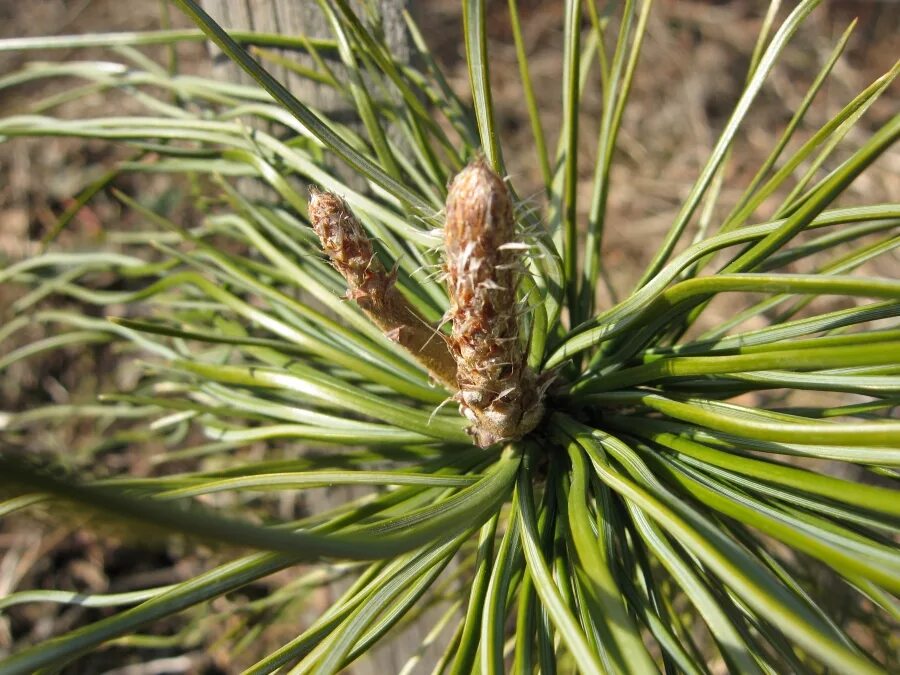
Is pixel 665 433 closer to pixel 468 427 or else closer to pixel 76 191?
pixel 468 427

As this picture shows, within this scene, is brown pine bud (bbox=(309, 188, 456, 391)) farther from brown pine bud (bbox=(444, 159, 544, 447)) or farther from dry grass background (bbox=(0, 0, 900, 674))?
dry grass background (bbox=(0, 0, 900, 674))

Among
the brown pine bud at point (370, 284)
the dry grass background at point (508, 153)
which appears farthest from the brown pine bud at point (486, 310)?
the dry grass background at point (508, 153)

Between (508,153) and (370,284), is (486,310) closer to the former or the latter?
(370,284)

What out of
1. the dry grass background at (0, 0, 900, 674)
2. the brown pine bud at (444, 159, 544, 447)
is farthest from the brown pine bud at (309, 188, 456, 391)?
the dry grass background at (0, 0, 900, 674)

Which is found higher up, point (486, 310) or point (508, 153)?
point (508, 153)

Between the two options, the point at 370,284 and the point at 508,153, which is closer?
the point at 370,284

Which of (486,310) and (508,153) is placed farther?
(508,153)

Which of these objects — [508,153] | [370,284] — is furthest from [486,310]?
[508,153]
